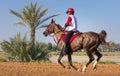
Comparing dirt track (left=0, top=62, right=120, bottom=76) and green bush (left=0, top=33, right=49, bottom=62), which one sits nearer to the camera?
dirt track (left=0, top=62, right=120, bottom=76)

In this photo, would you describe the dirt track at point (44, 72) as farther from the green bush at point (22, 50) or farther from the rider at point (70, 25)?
the green bush at point (22, 50)

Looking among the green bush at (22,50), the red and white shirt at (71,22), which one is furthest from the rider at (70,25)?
the green bush at (22,50)

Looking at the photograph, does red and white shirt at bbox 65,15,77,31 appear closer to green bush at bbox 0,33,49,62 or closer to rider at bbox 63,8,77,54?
rider at bbox 63,8,77,54

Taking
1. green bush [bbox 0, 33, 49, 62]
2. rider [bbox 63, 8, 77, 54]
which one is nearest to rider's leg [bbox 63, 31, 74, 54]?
rider [bbox 63, 8, 77, 54]

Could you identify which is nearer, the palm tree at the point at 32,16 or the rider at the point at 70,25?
the rider at the point at 70,25

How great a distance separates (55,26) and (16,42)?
52.2 feet

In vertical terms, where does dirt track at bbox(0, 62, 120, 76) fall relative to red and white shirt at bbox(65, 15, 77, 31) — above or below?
below

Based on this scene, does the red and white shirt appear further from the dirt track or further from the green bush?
the green bush

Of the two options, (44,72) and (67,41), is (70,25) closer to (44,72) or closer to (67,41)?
(67,41)

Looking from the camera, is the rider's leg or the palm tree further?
the palm tree

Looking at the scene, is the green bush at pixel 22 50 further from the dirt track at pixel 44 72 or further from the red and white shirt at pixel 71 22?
the red and white shirt at pixel 71 22

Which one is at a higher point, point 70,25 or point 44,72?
point 70,25

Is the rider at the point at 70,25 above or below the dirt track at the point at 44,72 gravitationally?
above

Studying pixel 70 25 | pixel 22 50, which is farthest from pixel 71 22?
pixel 22 50
